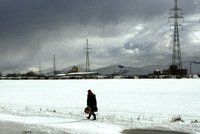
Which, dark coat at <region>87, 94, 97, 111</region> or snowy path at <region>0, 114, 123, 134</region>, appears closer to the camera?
snowy path at <region>0, 114, 123, 134</region>

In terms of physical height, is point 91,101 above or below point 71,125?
above

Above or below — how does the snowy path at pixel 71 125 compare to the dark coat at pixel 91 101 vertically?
Result: below

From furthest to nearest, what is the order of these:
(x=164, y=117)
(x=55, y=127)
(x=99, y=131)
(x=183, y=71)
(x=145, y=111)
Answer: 1. (x=183, y=71)
2. (x=145, y=111)
3. (x=164, y=117)
4. (x=55, y=127)
5. (x=99, y=131)

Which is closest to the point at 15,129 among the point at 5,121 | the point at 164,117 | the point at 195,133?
the point at 5,121

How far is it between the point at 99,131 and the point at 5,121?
6.46 meters

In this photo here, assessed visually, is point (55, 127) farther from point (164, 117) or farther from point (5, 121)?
point (164, 117)

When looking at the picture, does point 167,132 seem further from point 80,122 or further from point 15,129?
point 15,129

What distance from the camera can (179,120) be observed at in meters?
23.7

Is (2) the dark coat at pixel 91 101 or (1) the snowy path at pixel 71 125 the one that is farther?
(2) the dark coat at pixel 91 101

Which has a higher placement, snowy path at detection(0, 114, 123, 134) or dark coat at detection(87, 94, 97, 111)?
dark coat at detection(87, 94, 97, 111)

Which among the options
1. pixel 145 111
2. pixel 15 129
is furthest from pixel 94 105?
pixel 145 111

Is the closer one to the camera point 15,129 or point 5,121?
point 15,129

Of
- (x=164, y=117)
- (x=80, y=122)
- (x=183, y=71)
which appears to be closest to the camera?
(x=80, y=122)

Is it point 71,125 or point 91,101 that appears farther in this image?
point 91,101
